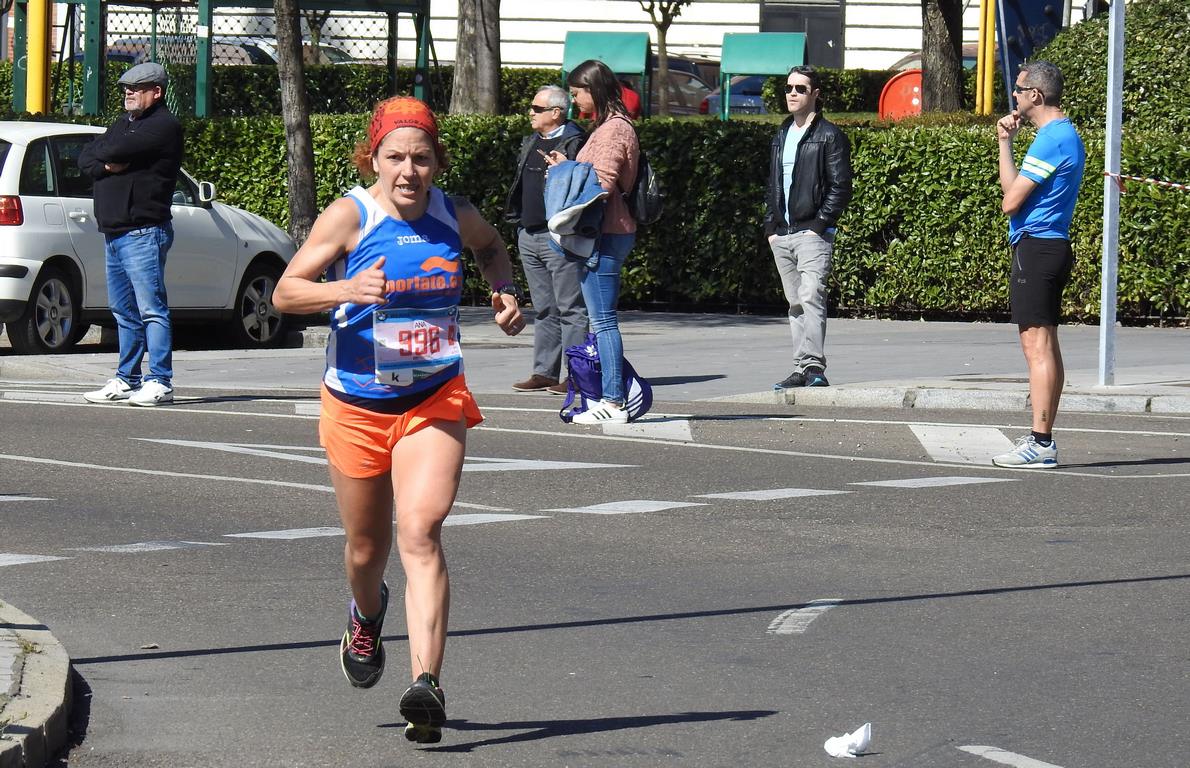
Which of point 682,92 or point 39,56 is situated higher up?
point 682,92

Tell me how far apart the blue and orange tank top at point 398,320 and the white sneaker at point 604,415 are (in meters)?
6.24

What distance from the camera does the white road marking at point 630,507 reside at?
8.91 m

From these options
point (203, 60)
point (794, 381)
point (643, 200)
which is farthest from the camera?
point (203, 60)

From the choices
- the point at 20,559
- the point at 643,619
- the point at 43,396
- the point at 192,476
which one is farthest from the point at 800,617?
the point at 43,396

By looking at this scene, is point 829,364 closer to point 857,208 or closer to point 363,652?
point 857,208

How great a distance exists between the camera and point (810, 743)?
17.1 ft

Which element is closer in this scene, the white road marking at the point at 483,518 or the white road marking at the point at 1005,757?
the white road marking at the point at 1005,757

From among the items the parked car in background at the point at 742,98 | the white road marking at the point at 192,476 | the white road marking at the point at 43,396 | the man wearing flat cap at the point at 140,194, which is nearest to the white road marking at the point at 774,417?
the white road marking at the point at 43,396

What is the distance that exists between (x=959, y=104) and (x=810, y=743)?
21.1 m

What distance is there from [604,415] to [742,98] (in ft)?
106

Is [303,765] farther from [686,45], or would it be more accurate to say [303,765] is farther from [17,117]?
[686,45]

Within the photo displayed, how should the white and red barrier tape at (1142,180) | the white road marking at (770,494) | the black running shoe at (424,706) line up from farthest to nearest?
the white and red barrier tape at (1142,180) → the white road marking at (770,494) → the black running shoe at (424,706)

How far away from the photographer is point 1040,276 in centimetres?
1013

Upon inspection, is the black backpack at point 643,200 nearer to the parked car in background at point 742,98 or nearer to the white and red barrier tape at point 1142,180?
the white and red barrier tape at point 1142,180
